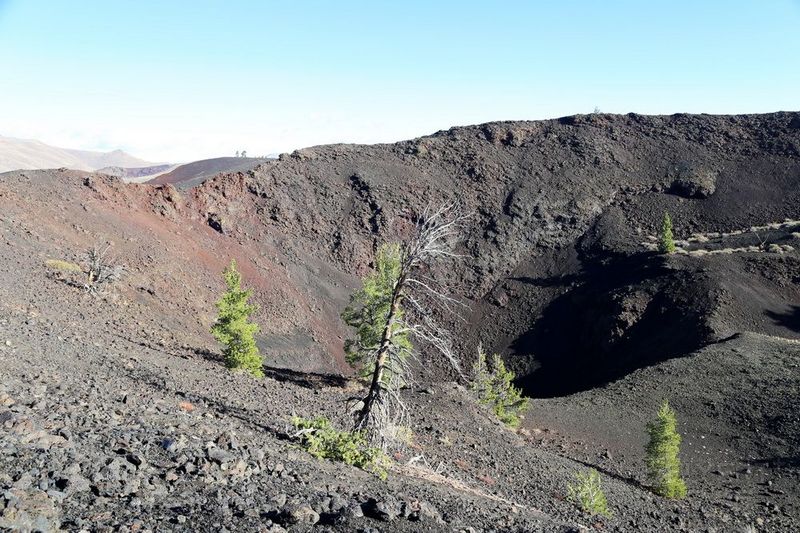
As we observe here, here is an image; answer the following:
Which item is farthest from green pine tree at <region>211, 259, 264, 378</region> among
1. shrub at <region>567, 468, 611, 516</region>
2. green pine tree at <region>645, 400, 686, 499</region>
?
green pine tree at <region>645, 400, 686, 499</region>

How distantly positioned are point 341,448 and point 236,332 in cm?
1078

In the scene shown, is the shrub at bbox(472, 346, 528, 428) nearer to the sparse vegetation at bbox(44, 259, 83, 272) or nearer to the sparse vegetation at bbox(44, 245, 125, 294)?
the sparse vegetation at bbox(44, 245, 125, 294)

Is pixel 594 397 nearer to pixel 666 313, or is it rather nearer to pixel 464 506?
pixel 666 313

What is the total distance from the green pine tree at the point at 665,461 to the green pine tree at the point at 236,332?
1288cm

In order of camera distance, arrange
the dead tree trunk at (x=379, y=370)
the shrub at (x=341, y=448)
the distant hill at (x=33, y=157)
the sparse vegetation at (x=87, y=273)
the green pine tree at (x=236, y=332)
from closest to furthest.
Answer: the shrub at (x=341, y=448) → the dead tree trunk at (x=379, y=370) → the green pine tree at (x=236, y=332) → the sparse vegetation at (x=87, y=273) → the distant hill at (x=33, y=157)

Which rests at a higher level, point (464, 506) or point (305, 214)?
point (305, 214)

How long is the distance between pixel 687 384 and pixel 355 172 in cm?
3397

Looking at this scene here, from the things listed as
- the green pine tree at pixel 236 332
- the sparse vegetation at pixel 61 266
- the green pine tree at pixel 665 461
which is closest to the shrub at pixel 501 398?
the green pine tree at pixel 665 461

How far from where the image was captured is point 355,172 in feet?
170

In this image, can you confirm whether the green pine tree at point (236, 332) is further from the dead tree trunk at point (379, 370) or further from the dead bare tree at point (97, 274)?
the dead tree trunk at point (379, 370)

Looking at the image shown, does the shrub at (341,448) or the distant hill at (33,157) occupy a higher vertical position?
the distant hill at (33,157)

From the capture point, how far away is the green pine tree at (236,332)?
64.7ft

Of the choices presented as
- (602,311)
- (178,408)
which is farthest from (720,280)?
(178,408)

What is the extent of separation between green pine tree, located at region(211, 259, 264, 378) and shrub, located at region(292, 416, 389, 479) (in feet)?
31.5
